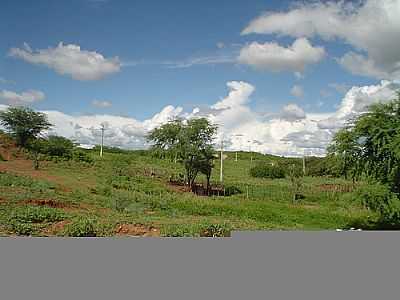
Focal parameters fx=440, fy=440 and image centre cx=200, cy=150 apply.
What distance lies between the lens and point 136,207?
19969 millimetres

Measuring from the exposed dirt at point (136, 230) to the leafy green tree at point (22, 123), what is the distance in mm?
27355

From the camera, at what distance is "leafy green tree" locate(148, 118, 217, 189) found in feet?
99.3

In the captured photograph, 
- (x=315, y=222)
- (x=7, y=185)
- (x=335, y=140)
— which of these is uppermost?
(x=335, y=140)

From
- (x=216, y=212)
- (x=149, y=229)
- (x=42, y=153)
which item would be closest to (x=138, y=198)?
(x=216, y=212)

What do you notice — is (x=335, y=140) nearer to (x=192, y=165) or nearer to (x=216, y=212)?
(x=216, y=212)

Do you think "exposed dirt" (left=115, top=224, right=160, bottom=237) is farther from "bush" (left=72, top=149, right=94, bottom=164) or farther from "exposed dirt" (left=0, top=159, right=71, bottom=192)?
"bush" (left=72, top=149, right=94, bottom=164)

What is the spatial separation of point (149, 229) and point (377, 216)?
11.3 meters

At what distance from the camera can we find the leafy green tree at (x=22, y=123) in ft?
125

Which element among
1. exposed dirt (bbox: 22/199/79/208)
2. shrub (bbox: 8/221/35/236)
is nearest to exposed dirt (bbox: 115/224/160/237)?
shrub (bbox: 8/221/35/236)

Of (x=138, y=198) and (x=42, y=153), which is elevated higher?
(x=42, y=153)

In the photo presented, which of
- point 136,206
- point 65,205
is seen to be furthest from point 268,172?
point 65,205

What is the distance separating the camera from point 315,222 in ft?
65.4

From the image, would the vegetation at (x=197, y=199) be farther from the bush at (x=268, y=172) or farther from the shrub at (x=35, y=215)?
the bush at (x=268, y=172)

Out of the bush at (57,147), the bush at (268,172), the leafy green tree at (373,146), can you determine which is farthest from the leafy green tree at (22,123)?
the leafy green tree at (373,146)
